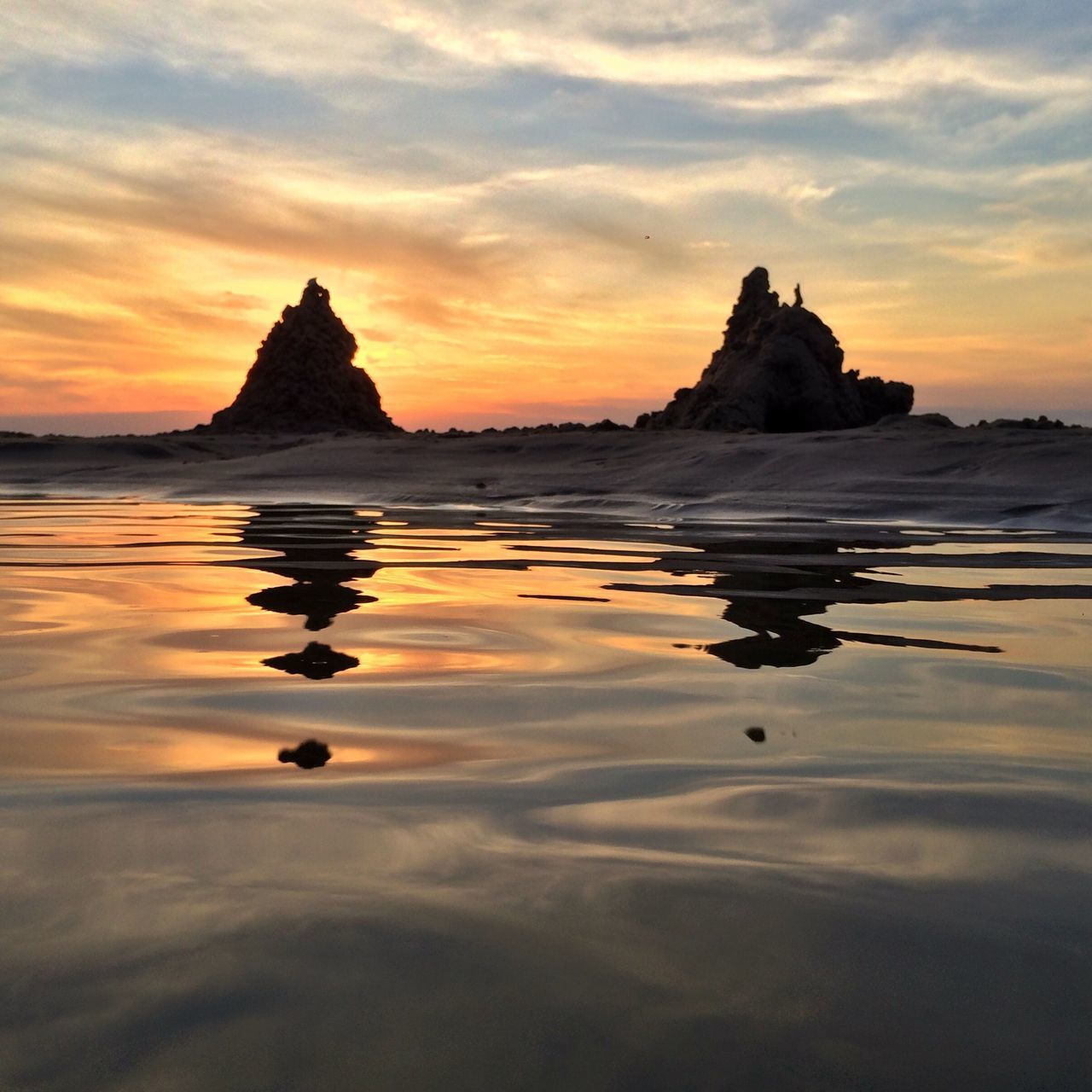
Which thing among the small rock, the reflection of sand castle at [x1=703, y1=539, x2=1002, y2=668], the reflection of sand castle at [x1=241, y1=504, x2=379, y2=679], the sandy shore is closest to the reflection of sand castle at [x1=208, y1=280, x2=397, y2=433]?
the sandy shore

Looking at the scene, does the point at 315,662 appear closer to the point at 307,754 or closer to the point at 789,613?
the point at 307,754

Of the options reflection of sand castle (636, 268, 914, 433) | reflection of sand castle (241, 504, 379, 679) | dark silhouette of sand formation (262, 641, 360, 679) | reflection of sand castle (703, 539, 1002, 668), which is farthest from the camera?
reflection of sand castle (636, 268, 914, 433)

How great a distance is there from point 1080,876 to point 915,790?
0.34 meters

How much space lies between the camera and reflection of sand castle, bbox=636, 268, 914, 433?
713 inches

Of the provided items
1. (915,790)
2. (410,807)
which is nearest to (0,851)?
(410,807)

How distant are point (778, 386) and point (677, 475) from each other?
7.67 metres

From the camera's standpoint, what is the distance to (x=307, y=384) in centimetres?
2912

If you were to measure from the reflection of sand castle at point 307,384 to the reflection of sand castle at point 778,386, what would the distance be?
11.9 meters

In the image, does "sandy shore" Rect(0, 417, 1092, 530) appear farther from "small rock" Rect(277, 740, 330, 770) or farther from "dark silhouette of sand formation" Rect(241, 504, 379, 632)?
"small rock" Rect(277, 740, 330, 770)

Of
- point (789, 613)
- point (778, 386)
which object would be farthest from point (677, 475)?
point (789, 613)

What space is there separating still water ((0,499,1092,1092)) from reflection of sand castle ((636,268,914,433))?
49.2 ft

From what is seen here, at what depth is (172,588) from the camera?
3.98 meters

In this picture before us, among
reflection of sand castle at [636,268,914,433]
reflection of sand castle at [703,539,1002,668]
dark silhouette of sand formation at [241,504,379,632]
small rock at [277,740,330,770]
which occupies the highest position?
reflection of sand castle at [636,268,914,433]

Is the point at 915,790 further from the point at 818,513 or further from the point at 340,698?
the point at 818,513
